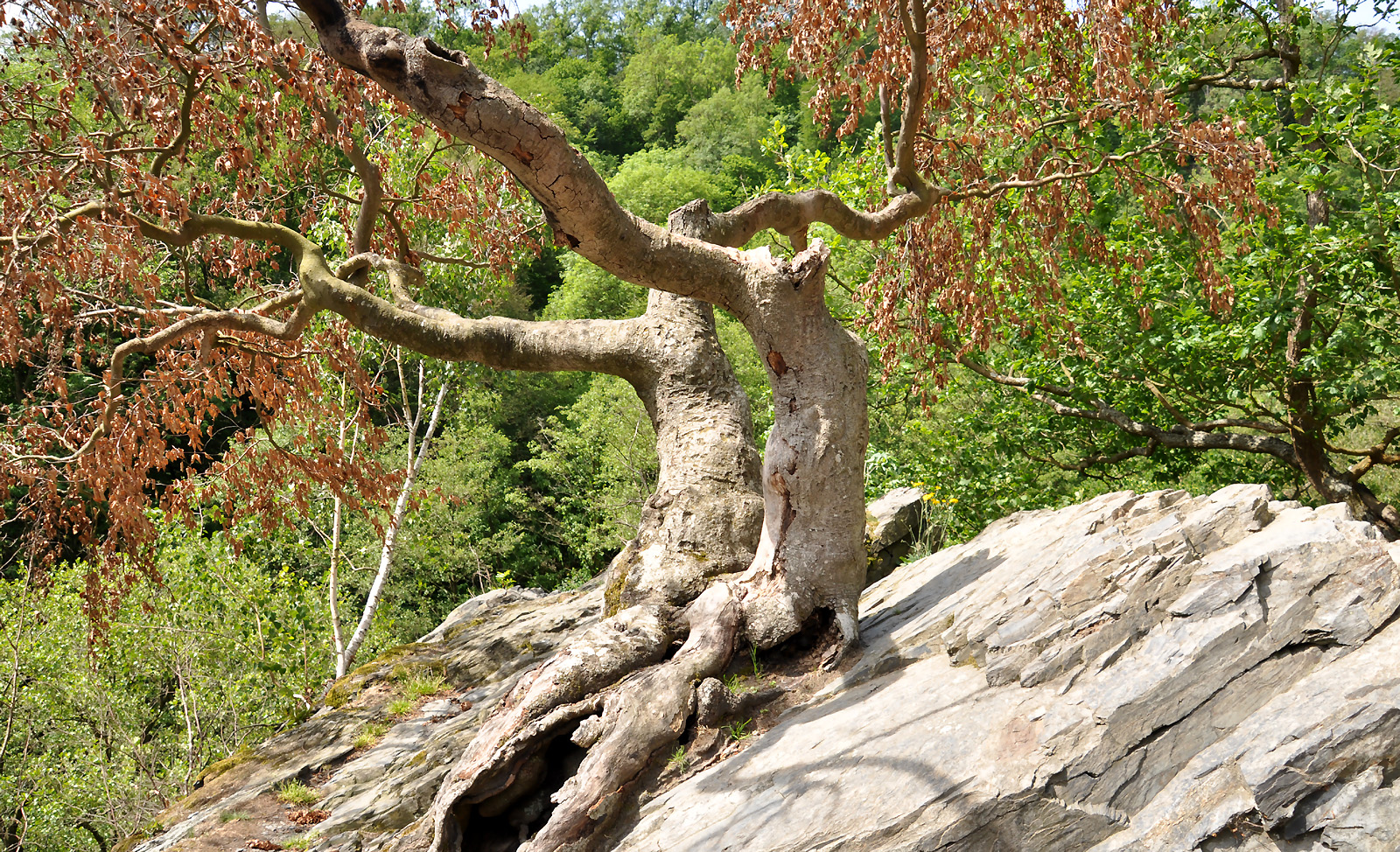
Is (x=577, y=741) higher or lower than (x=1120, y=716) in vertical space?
higher

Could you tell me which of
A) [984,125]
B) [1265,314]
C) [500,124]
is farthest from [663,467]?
[1265,314]

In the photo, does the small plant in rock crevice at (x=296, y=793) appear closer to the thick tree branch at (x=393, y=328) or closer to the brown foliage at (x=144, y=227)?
the brown foliage at (x=144, y=227)

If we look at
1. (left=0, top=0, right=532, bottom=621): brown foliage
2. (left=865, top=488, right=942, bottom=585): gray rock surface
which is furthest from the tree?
(left=0, top=0, right=532, bottom=621): brown foliage

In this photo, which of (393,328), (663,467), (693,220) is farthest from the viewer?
(693,220)

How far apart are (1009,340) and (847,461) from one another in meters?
6.78

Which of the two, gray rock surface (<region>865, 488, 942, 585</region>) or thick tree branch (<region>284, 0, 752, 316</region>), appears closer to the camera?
thick tree branch (<region>284, 0, 752, 316</region>)

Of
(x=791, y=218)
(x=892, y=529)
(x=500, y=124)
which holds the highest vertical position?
(x=500, y=124)

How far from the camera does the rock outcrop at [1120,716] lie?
3.38m

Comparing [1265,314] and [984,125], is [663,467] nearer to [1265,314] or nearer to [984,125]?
[984,125]

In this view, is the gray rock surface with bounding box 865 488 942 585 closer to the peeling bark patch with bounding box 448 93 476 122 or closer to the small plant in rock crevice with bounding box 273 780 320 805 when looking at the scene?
the small plant in rock crevice with bounding box 273 780 320 805

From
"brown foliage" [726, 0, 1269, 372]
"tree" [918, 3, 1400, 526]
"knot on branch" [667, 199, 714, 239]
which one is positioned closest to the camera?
"knot on branch" [667, 199, 714, 239]

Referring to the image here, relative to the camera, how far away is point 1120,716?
12.2 feet

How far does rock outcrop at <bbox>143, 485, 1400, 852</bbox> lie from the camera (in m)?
3.38

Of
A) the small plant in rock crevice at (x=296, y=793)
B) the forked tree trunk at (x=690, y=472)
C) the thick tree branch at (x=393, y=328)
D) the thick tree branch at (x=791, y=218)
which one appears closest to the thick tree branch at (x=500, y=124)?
the thick tree branch at (x=393, y=328)
